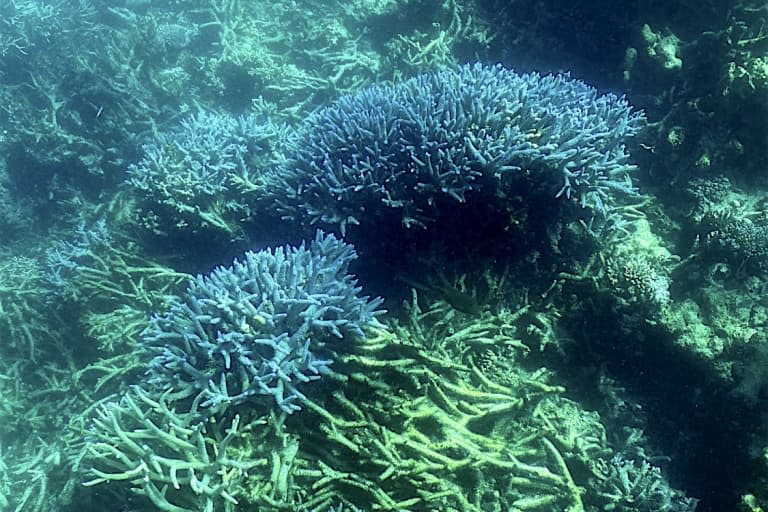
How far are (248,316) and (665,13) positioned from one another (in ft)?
16.9

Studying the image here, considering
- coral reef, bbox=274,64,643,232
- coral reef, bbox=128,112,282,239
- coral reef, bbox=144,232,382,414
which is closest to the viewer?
coral reef, bbox=144,232,382,414

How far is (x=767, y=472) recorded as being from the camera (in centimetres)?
342

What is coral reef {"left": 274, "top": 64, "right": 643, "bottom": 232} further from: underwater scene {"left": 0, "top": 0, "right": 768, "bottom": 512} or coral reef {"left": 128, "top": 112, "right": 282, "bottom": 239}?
coral reef {"left": 128, "top": 112, "right": 282, "bottom": 239}

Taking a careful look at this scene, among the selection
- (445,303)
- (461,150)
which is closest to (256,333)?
(445,303)

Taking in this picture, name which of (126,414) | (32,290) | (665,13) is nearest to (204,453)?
(126,414)

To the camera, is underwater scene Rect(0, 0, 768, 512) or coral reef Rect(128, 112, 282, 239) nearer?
underwater scene Rect(0, 0, 768, 512)

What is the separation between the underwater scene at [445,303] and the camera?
10.6 ft

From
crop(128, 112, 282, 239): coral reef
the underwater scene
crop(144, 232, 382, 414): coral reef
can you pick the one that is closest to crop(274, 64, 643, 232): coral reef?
the underwater scene

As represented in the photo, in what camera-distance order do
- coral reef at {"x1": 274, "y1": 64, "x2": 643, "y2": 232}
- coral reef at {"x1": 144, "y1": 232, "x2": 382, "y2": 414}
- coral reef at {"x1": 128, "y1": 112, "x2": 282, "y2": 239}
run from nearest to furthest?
1. coral reef at {"x1": 144, "y1": 232, "x2": 382, "y2": 414}
2. coral reef at {"x1": 274, "y1": 64, "x2": 643, "y2": 232}
3. coral reef at {"x1": 128, "y1": 112, "x2": 282, "y2": 239}

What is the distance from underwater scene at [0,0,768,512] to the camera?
3227mm

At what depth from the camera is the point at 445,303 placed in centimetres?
397

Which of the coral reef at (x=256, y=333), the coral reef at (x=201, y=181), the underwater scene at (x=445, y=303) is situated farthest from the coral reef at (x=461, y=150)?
the coral reef at (x=201, y=181)

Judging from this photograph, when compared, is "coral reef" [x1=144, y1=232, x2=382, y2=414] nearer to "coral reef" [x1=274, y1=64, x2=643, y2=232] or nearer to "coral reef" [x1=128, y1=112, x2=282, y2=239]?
"coral reef" [x1=274, y1=64, x2=643, y2=232]

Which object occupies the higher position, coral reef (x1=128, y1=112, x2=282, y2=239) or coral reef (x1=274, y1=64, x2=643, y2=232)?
coral reef (x1=274, y1=64, x2=643, y2=232)
